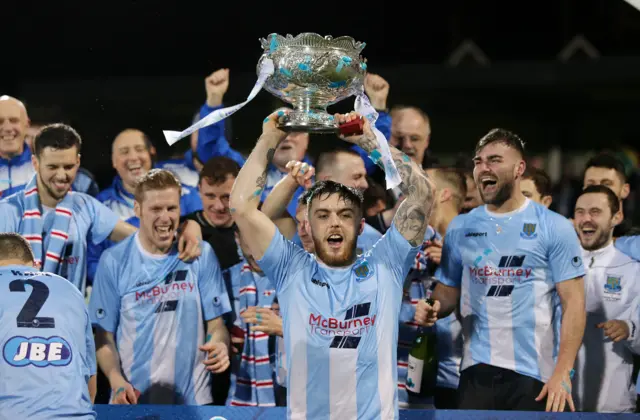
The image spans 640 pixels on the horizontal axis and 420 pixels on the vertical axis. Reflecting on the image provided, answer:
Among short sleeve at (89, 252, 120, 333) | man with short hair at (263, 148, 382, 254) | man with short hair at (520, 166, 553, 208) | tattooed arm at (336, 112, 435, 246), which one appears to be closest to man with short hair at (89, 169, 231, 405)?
short sleeve at (89, 252, 120, 333)

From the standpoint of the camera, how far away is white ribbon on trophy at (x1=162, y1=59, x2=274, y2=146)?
3830 millimetres

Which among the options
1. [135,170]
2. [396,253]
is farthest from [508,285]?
[135,170]

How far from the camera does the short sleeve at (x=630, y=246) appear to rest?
5.65 metres

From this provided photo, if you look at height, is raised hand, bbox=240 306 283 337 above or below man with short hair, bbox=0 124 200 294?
below

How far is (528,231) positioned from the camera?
16.5ft

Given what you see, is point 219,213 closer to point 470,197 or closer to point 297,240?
point 297,240

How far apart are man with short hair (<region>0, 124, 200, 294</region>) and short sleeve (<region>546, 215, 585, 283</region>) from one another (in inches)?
76.9

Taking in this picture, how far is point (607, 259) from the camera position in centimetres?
563

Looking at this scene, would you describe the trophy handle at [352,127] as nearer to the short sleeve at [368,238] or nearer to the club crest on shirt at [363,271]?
the club crest on shirt at [363,271]

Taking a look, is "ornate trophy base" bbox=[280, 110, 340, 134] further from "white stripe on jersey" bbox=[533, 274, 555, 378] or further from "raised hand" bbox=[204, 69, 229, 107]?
"raised hand" bbox=[204, 69, 229, 107]

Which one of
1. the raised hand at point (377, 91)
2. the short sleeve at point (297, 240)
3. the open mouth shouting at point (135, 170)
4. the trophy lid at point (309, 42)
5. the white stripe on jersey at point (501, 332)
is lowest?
the white stripe on jersey at point (501, 332)

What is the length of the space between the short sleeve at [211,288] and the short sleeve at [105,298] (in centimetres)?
48

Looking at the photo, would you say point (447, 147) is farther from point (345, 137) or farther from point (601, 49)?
point (345, 137)

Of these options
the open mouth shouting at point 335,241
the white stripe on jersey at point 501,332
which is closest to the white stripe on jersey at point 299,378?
the open mouth shouting at point 335,241
